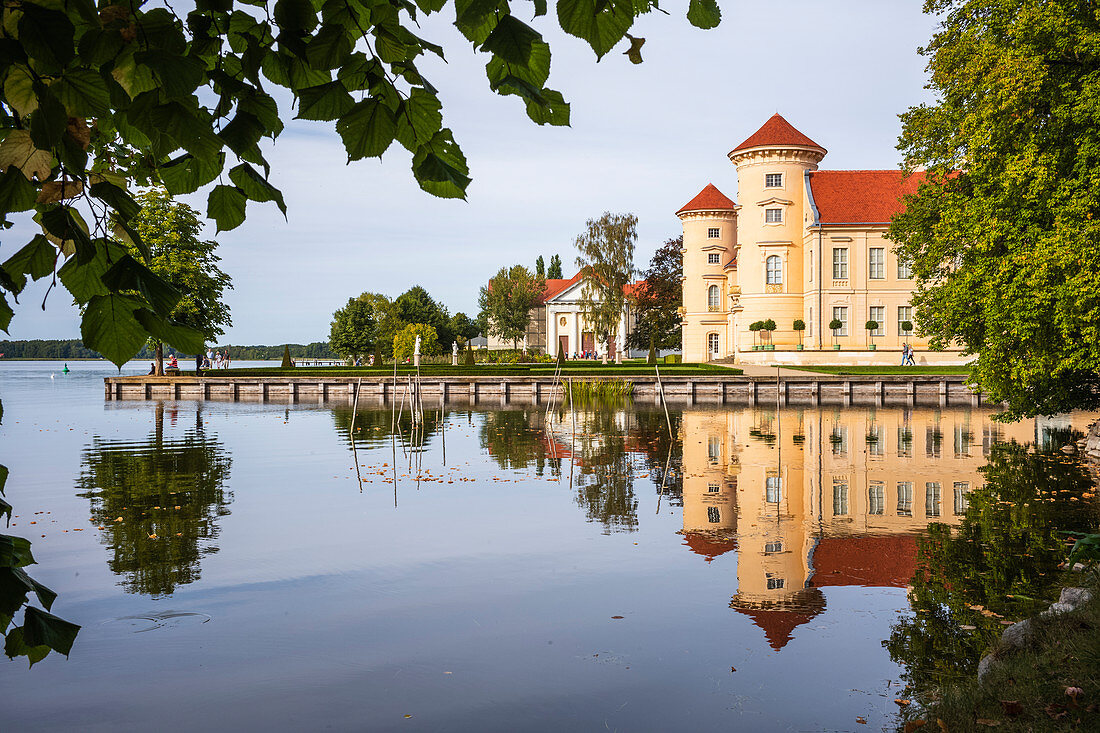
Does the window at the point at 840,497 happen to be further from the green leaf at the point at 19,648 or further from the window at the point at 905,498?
the green leaf at the point at 19,648

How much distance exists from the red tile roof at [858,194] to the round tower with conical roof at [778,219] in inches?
46.2

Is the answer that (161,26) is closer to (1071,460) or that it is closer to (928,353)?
(1071,460)

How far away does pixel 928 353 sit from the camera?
161ft

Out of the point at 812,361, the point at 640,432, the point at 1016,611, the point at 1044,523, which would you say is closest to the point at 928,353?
the point at 812,361

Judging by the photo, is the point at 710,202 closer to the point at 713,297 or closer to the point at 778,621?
the point at 713,297

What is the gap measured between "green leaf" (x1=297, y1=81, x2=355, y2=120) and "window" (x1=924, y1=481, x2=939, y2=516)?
12.7 metres

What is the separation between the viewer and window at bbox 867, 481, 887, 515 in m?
13.1

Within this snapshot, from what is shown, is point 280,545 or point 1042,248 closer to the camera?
point 280,545

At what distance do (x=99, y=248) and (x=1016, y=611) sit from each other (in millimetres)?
8246

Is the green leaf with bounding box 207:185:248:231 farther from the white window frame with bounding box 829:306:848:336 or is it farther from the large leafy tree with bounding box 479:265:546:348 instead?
the large leafy tree with bounding box 479:265:546:348

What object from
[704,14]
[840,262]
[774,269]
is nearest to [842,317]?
[840,262]

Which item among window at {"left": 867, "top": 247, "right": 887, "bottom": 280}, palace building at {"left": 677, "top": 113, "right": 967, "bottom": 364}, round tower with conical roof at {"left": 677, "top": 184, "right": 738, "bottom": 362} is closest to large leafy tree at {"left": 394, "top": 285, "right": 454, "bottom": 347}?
round tower with conical roof at {"left": 677, "top": 184, "right": 738, "bottom": 362}

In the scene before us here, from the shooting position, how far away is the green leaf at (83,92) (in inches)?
77.0

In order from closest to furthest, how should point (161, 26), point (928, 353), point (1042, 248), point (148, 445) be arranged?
point (161, 26) < point (1042, 248) < point (148, 445) < point (928, 353)
